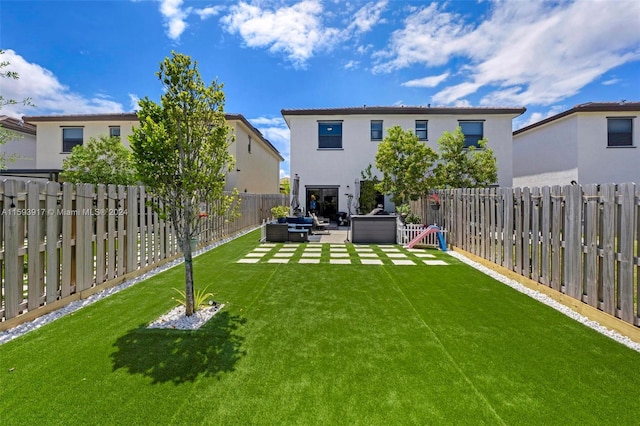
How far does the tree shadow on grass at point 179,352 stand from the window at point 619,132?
852 inches

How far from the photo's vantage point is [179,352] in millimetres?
3209

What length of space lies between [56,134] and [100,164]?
9.01 metres

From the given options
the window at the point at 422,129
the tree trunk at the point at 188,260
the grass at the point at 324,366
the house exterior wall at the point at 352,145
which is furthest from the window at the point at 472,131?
the tree trunk at the point at 188,260

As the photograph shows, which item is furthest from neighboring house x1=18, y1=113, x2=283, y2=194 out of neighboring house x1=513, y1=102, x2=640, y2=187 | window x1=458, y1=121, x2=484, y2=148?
neighboring house x1=513, y1=102, x2=640, y2=187

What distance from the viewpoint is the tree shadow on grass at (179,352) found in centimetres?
283

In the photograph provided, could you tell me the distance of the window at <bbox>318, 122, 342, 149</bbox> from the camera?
57.5 ft

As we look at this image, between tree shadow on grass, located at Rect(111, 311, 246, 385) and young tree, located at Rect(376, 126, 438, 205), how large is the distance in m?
11.2

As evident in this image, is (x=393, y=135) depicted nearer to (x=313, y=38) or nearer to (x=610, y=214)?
(x=313, y=38)

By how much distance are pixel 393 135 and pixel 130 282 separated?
12.3 metres

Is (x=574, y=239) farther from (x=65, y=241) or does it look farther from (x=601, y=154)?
(x=601, y=154)

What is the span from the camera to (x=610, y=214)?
3.78 meters

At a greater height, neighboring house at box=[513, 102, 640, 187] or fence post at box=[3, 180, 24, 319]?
neighboring house at box=[513, 102, 640, 187]

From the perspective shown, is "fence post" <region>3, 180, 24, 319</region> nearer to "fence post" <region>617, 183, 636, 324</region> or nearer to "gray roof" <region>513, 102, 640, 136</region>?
"fence post" <region>617, 183, 636, 324</region>

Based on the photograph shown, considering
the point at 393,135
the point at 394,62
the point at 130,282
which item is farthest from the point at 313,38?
the point at 130,282
